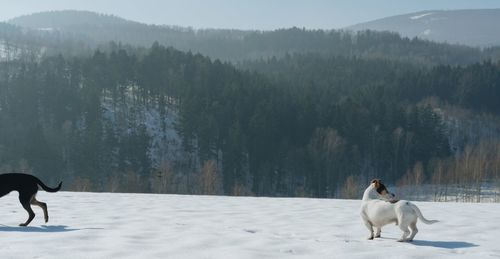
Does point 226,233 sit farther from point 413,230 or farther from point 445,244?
point 445,244

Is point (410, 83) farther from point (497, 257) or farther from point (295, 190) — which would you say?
point (497, 257)

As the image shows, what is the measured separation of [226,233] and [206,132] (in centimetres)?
8198

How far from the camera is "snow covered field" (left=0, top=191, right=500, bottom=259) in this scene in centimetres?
686

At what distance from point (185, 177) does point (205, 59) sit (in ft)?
134

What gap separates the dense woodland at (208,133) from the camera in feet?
259

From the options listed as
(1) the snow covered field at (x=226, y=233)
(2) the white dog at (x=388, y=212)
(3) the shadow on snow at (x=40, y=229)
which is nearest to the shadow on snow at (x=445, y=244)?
(1) the snow covered field at (x=226, y=233)

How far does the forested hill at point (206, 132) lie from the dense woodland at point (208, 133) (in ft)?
0.77

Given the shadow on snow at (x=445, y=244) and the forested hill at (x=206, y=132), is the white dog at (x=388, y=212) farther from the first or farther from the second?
the forested hill at (x=206, y=132)

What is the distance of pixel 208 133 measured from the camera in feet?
295

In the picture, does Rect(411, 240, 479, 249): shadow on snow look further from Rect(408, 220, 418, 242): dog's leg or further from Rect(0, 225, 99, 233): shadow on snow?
Rect(0, 225, 99, 233): shadow on snow

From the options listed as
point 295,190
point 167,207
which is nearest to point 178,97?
point 295,190

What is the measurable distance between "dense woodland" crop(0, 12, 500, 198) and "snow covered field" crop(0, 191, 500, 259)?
1935 inches

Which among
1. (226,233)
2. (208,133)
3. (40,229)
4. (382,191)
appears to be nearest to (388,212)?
(382,191)

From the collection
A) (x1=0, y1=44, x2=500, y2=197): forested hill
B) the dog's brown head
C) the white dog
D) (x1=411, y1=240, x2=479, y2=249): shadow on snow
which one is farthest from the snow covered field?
(x1=0, y1=44, x2=500, y2=197): forested hill
